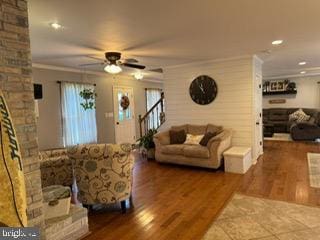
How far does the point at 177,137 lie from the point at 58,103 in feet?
10.3

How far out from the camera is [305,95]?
31.3ft

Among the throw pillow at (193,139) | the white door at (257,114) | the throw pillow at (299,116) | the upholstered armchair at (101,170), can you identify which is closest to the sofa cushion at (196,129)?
the throw pillow at (193,139)

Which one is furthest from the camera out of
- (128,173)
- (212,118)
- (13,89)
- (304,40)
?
(212,118)

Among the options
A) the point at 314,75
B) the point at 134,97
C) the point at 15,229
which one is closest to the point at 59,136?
the point at 134,97

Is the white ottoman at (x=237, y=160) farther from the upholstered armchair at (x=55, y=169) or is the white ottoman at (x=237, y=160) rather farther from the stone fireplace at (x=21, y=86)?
the stone fireplace at (x=21, y=86)

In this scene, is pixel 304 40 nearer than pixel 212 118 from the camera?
Yes

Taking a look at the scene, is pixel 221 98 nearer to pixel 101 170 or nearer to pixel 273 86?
pixel 101 170

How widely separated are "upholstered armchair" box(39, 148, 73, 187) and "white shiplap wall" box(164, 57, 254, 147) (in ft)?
10.7

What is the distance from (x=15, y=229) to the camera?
114 cm

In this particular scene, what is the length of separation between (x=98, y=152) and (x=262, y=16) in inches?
104

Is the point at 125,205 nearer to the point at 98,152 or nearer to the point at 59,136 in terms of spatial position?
the point at 98,152

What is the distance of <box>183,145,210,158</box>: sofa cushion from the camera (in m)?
4.81

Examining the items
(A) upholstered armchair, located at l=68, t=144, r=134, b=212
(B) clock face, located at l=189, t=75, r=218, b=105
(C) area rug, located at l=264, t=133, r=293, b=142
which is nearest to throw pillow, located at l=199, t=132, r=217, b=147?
(B) clock face, located at l=189, t=75, r=218, b=105

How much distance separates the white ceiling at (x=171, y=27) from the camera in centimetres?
243
